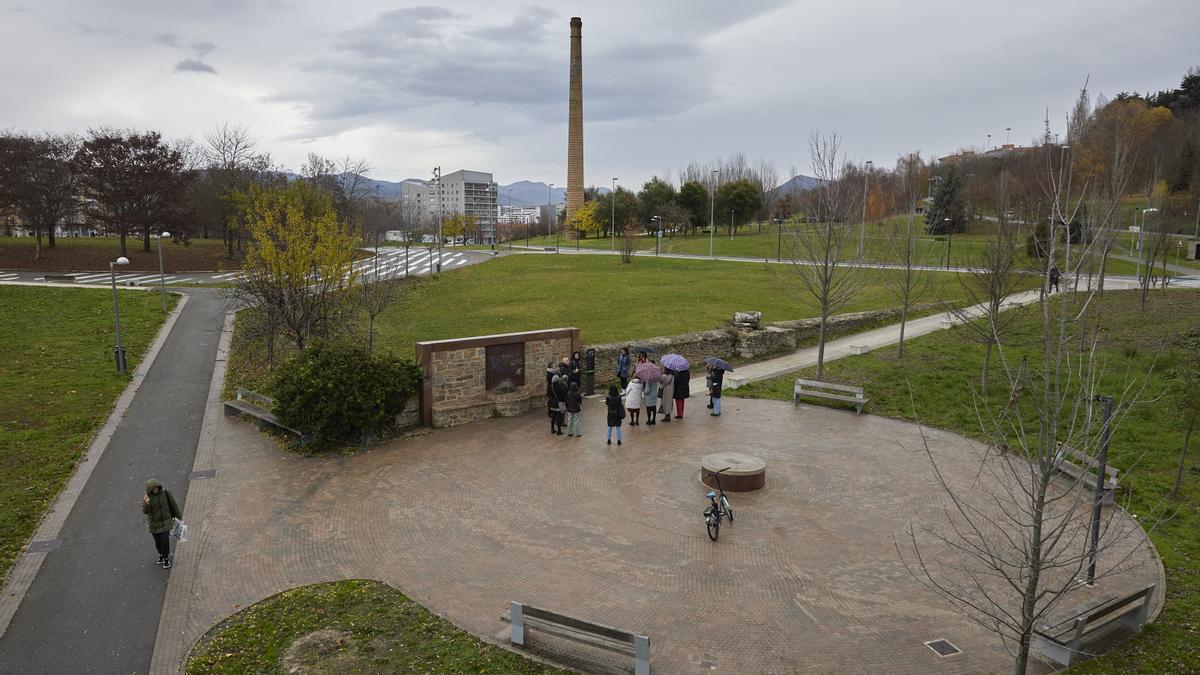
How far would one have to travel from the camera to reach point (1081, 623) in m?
7.73

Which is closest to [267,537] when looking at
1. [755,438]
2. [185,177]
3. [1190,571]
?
[755,438]

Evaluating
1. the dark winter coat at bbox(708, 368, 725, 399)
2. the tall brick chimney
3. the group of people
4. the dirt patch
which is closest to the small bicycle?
the group of people

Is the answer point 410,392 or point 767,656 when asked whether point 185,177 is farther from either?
point 767,656

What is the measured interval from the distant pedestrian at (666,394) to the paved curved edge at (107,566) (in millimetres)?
10471

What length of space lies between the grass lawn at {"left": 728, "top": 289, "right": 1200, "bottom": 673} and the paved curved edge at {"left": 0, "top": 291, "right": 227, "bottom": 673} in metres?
11.0

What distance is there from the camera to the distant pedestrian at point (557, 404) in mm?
15914

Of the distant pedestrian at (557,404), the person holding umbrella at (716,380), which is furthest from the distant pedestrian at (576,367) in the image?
the person holding umbrella at (716,380)

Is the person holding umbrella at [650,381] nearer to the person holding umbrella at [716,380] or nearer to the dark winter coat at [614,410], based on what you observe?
the dark winter coat at [614,410]

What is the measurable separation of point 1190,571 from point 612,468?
9.23m

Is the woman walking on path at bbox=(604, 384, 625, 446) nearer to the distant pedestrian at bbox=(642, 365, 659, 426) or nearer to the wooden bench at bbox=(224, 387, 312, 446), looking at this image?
the distant pedestrian at bbox=(642, 365, 659, 426)

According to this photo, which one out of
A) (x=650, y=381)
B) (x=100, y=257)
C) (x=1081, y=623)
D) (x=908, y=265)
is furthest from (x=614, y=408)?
(x=100, y=257)

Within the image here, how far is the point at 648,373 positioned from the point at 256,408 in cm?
999

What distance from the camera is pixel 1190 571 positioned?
32.2 feet

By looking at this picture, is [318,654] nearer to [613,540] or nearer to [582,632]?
[582,632]
